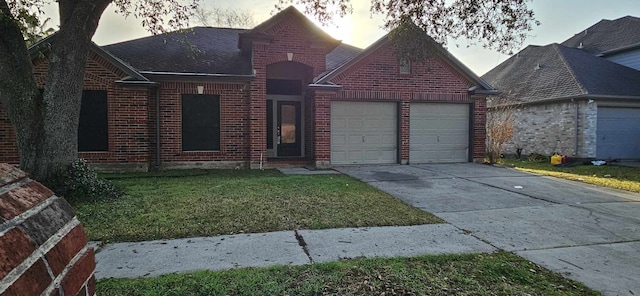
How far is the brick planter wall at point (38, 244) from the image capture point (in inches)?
30.6

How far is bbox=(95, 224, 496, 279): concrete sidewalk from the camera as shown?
375 centimetres

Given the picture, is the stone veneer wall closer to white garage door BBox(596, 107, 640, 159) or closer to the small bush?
white garage door BBox(596, 107, 640, 159)

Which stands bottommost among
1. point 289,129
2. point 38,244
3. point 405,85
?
point 38,244

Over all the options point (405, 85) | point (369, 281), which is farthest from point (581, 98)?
point (369, 281)

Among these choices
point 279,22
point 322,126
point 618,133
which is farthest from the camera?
point 618,133

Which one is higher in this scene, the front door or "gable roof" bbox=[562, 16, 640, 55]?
"gable roof" bbox=[562, 16, 640, 55]

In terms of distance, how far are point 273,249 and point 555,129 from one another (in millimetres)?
17072

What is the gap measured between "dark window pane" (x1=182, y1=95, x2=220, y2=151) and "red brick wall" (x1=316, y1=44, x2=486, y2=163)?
4155mm

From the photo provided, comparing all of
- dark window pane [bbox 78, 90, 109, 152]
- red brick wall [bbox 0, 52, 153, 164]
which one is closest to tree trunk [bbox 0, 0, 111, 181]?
red brick wall [bbox 0, 52, 153, 164]

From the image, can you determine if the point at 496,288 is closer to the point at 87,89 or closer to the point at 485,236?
the point at 485,236

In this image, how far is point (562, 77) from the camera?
17422mm

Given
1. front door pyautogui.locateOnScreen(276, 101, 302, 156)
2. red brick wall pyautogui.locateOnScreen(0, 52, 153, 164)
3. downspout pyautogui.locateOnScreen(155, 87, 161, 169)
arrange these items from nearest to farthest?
red brick wall pyautogui.locateOnScreen(0, 52, 153, 164), downspout pyautogui.locateOnScreen(155, 87, 161, 169), front door pyautogui.locateOnScreen(276, 101, 302, 156)

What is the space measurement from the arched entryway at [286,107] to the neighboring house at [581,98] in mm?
11444

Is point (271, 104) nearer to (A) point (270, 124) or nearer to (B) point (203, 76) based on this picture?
(A) point (270, 124)
